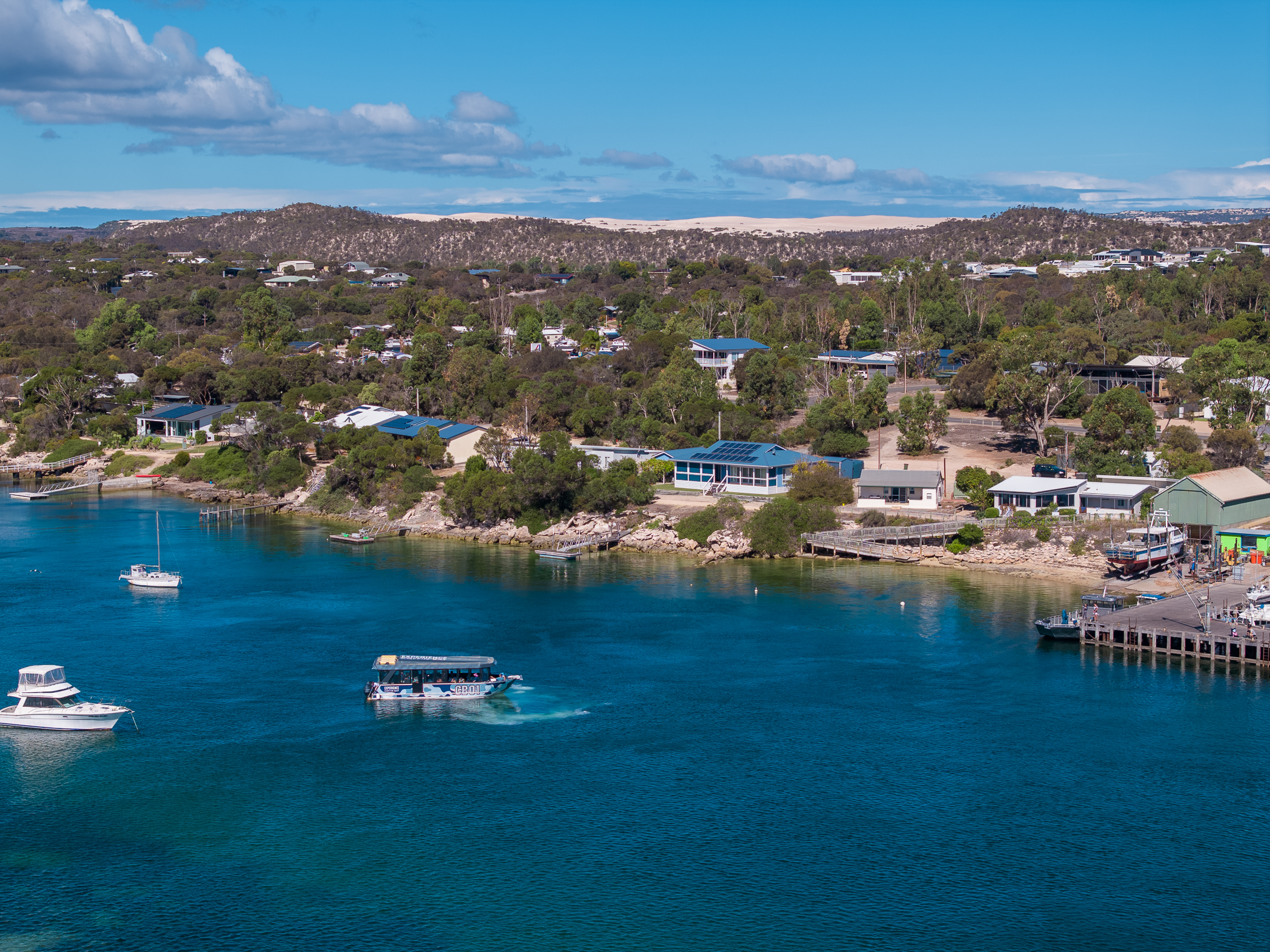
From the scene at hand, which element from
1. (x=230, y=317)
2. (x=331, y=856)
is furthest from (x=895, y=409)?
(x=230, y=317)

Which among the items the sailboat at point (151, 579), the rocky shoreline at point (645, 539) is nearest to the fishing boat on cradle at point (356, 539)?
the rocky shoreline at point (645, 539)

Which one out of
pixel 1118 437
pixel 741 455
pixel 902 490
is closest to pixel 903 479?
pixel 902 490

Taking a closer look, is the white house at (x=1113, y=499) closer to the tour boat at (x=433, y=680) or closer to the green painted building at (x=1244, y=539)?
the green painted building at (x=1244, y=539)

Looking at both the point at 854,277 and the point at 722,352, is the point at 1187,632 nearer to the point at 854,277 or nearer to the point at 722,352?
the point at 722,352

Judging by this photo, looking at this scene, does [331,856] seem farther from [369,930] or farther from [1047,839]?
[1047,839]

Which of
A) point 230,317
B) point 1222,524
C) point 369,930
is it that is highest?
point 230,317

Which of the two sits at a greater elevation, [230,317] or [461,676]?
[230,317]
